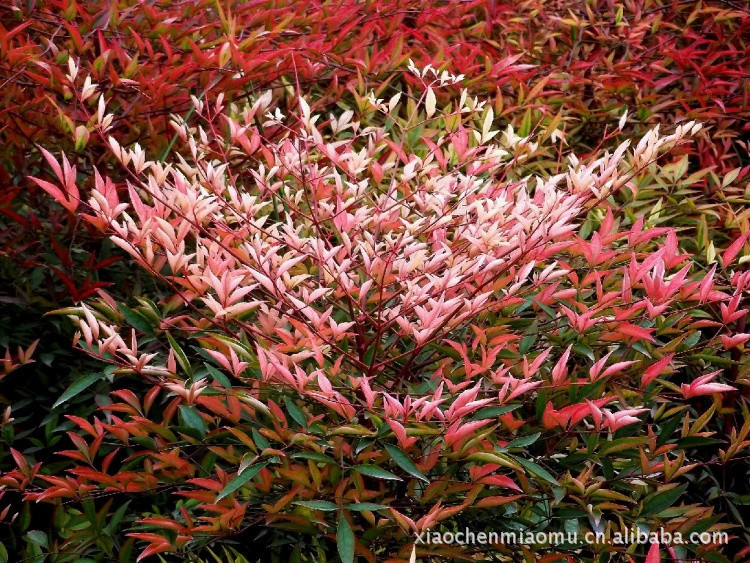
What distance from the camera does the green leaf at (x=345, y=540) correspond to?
5.38ft

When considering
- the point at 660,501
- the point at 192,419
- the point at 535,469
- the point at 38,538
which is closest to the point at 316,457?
the point at 192,419

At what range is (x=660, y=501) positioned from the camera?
6.30 ft

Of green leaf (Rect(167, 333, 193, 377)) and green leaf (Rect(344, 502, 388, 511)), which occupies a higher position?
green leaf (Rect(167, 333, 193, 377))

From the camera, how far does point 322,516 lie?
187 centimetres

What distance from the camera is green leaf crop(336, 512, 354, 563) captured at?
1640 mm

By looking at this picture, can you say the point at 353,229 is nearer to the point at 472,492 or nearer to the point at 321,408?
the point at 321,408

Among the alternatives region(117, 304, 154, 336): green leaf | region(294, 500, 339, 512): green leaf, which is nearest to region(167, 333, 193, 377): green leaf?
region(117, 304, 154, 336): green leaf

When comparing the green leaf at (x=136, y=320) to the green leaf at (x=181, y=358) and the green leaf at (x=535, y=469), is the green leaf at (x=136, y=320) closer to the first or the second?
the green leaf at (x=181, y=358)

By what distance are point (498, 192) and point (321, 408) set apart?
80 cm

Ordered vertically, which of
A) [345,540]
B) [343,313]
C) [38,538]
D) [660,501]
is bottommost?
[38,538]

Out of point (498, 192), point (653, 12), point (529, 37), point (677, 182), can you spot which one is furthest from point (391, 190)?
point (653, 12)

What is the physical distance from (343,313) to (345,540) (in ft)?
2.20

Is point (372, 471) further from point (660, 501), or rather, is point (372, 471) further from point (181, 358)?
point (660, 501)

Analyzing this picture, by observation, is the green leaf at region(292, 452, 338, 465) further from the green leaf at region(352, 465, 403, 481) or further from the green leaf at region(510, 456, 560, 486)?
the green leaf at region(510, 456, 560, 486)
